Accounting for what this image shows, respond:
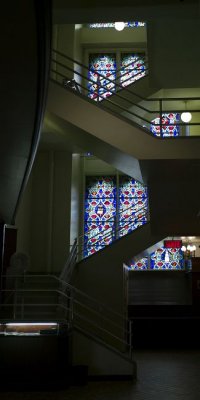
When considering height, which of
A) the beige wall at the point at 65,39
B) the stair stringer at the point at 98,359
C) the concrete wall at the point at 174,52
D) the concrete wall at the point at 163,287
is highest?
the beige wall at the point at 65,39

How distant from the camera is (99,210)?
16312 millimetres

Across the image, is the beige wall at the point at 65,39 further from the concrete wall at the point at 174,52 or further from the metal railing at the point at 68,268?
the metal railing at the point at 68,268

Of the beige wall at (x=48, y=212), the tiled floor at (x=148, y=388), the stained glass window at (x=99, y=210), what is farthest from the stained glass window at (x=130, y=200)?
the tiled floor at (x=148, y=388)

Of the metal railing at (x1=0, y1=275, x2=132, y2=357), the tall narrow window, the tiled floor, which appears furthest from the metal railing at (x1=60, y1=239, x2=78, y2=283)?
the tall narrow window

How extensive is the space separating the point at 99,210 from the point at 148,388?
28.2 feet

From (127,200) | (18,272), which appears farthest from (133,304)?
(18,272)

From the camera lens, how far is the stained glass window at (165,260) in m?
16.4

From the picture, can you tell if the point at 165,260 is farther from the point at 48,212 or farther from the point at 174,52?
the point at 174,52

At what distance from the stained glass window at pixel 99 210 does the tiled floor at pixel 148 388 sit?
541 cm

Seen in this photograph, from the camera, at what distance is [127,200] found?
16375 millimetres

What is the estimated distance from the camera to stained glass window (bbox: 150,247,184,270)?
16.4 m

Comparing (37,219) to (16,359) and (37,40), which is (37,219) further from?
(37,40)

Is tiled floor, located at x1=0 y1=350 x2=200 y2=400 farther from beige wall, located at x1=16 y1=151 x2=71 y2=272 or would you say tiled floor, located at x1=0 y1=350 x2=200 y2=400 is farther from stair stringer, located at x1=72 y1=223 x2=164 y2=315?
beige wall, located at x1=16 y1=151 x2=71 y2=272

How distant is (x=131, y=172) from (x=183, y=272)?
26.6ft
